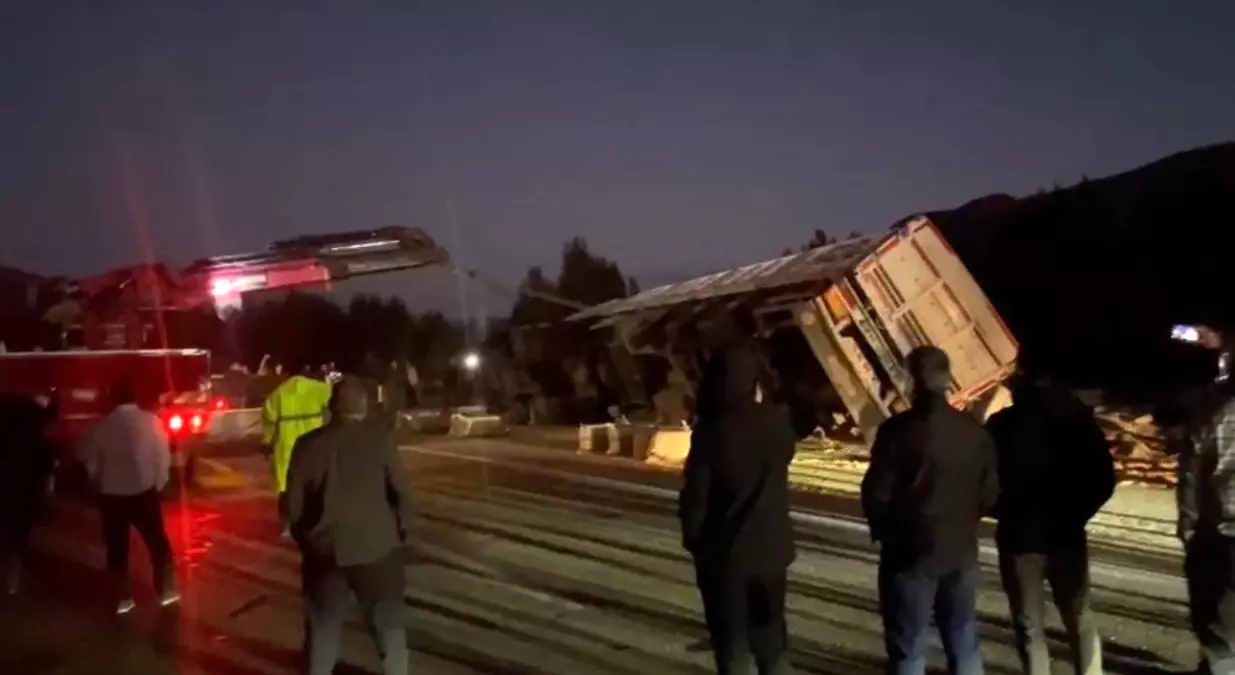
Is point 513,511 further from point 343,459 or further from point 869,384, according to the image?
point 343,459

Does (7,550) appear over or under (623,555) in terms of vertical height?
over

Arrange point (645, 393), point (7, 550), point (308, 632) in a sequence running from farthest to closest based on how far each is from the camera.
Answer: point (645, 393) → point (7, 550) → point (308, 632)

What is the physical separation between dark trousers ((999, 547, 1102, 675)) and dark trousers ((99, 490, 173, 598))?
5625mm

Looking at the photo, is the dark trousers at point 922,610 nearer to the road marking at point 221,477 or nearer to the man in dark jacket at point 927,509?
the man in dark jacket at point 927,509

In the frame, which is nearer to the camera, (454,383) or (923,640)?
(923,640)

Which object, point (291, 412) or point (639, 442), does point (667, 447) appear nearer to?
point (639, 442)

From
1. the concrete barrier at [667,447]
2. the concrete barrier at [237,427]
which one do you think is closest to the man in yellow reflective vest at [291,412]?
the concrete barrier at [667,447]

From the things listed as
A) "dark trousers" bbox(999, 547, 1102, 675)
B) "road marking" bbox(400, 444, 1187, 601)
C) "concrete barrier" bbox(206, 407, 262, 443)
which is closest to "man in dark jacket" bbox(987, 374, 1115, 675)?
"dark trousers" bbox(999, 547, 1102, 675)

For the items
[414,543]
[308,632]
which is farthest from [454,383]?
[308,632]

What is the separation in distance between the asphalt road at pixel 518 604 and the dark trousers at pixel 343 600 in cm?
133

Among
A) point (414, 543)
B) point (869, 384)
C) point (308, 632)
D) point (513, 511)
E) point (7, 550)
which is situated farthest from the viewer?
point (869, 384)

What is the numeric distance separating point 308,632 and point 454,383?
32.4m

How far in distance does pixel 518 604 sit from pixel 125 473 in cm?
274

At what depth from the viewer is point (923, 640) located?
18.0 ft
